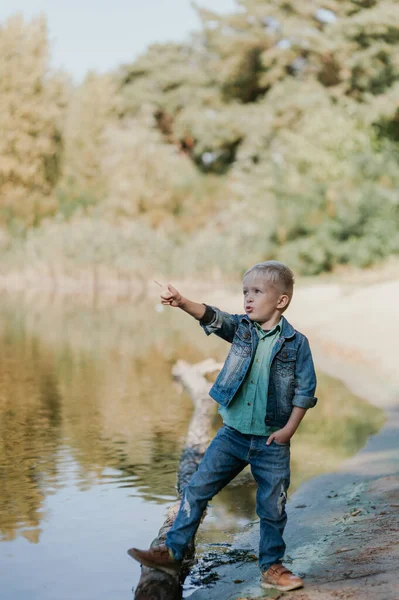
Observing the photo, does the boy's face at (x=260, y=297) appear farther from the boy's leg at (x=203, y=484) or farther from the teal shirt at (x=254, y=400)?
the boy's leg at (x=203, y=484)

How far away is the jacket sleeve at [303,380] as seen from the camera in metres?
4.04

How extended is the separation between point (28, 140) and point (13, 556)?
37.9m

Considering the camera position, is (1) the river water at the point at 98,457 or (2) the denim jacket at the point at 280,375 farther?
(1) the river water at the point at 98,457

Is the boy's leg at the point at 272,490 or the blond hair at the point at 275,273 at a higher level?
the blond hair at the point at 275,273

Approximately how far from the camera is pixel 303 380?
4.05m

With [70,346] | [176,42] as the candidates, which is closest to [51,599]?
[70,346]

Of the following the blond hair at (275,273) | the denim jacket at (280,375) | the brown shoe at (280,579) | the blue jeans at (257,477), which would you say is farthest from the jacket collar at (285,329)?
the brown shoe at (280,579)

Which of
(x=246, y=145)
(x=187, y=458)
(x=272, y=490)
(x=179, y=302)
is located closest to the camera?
(x=179, y=302)

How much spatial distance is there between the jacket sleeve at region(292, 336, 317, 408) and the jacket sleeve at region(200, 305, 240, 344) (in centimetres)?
34

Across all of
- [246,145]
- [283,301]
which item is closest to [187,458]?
Answer: [283,301]

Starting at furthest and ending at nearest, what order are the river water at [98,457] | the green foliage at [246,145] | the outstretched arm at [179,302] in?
the green foliage at [246,145] < the river water at [98,457] < the outstretched arm at [179,302]

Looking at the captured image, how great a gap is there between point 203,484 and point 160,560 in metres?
0.40

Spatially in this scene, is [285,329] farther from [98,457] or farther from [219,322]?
[98,457]

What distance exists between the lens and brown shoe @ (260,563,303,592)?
12.9ft
